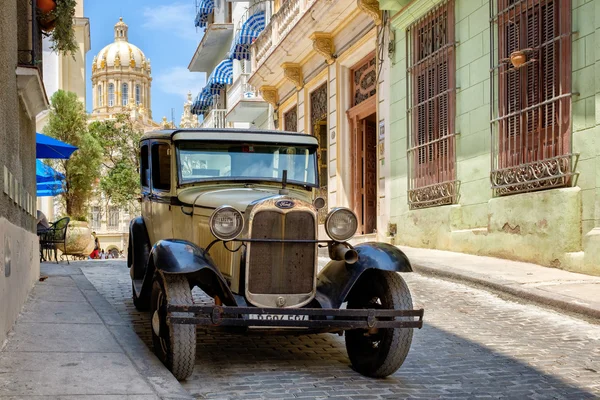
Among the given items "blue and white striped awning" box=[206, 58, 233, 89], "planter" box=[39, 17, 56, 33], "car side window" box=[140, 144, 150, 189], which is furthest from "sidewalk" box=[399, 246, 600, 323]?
"blue and white striped awning" box=[206, 58, 233, 89]

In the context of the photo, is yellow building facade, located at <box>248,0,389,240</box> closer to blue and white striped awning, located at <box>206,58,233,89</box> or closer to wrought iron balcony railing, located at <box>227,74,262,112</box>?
wrought iron balcony railing, located at <box>227,74,262,112</box>

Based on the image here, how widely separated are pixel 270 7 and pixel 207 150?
20.1 metres

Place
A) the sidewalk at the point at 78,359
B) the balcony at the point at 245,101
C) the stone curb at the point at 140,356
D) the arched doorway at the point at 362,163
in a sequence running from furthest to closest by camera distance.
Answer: the balcony at the point at 245,101 → the arched doorway at the point at 362,163 → the stone curb at the point at 140,356 → the sidewalk at the point at 78,359

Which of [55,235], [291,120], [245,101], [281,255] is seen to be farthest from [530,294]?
[245,101]

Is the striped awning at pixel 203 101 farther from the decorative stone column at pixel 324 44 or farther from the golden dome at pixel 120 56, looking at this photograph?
the golden dome at pixel 120 56

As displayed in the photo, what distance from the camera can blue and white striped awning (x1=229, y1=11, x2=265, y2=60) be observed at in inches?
1045

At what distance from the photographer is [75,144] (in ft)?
87.7

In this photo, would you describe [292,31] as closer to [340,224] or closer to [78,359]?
[340,224]

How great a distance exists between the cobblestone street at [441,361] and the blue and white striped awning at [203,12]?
1032 inches

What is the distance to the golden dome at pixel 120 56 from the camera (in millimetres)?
106250

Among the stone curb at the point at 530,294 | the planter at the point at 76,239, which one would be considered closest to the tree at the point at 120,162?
the planter at the point at 76,239

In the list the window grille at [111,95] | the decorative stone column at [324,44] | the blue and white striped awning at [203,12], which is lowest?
the decorative stone column at [324,44]

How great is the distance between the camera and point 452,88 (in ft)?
43.8

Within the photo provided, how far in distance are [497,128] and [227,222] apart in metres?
7.09
